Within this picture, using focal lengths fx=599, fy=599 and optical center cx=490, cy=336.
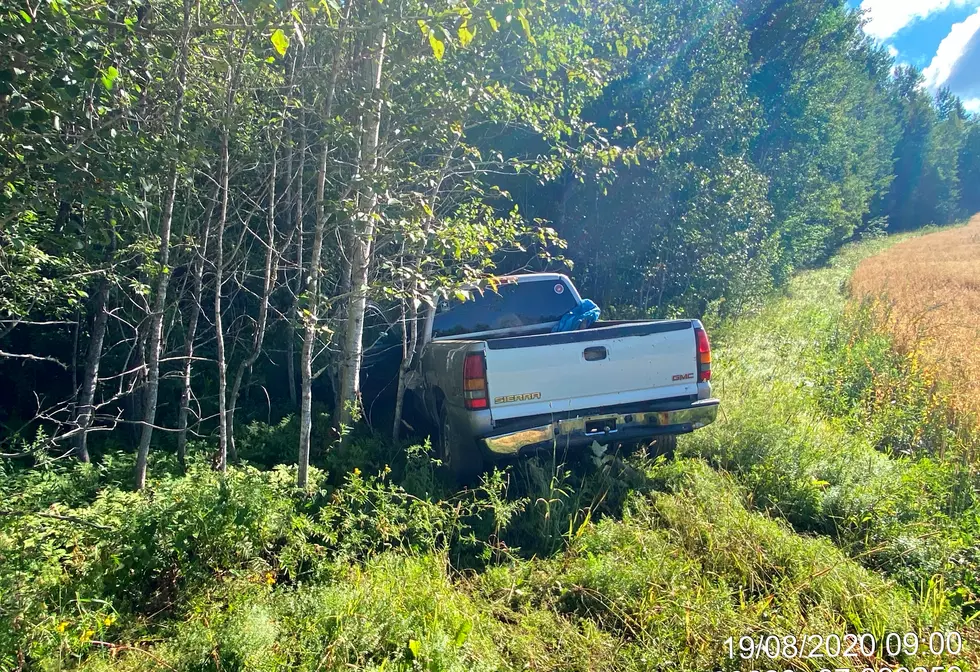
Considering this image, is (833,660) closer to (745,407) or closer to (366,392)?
(745,407)

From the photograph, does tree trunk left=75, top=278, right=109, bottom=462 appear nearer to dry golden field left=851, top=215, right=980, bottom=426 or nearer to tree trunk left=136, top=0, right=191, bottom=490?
tree trunk left=136, top=0, right=191, bottom=490

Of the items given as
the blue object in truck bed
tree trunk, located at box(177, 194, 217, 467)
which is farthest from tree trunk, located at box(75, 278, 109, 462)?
the blue object in truck bed

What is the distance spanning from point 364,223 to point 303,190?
2259 mm

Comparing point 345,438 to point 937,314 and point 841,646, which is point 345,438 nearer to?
point 841,646

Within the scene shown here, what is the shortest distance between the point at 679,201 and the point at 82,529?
10243mm

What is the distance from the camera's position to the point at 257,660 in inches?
104

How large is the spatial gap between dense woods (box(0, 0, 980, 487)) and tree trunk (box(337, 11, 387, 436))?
30 millimetres

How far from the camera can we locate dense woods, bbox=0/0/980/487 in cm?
336

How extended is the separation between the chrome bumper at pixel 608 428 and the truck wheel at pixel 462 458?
35 cm

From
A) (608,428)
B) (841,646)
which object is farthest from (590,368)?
(841,646)

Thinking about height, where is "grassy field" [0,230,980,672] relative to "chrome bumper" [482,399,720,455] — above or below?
below

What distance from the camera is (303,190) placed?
240 inches

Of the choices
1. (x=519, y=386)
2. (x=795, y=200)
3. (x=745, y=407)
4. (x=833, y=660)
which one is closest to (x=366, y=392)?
(x=519, y=386)

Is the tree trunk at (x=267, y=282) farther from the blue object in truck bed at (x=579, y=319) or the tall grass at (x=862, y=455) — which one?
the tall grass at (x=862, y=455)
